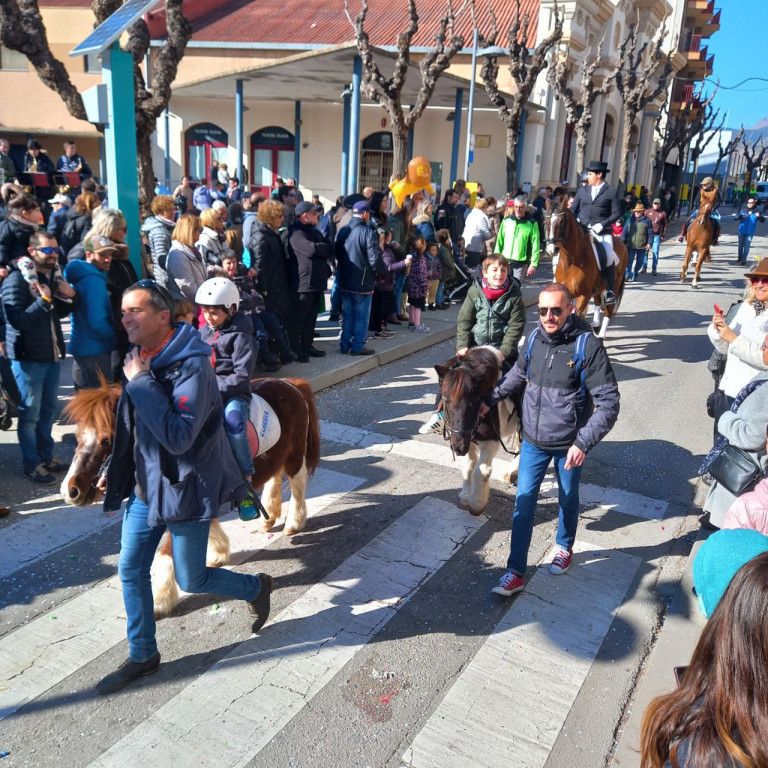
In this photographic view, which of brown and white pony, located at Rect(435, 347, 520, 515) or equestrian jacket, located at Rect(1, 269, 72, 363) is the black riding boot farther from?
equestrian jacket, located at Rect(1, 269, 72, 363)

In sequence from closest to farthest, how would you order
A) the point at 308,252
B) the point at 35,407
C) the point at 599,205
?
the point at 35,407, the point at 308,252, the point at 599,205

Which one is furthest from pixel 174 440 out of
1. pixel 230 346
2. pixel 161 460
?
pixel 230 346

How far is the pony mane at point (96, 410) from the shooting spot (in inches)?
148

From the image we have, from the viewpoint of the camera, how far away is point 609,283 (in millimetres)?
11797

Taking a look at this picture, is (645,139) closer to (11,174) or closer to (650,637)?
(11,174)

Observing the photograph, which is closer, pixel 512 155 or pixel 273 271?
pixel 273 271

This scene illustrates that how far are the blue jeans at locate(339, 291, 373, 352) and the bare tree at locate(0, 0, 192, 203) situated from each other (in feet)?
15.2

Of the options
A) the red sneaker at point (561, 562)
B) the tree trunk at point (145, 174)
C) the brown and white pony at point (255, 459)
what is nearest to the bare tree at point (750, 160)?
the tree trunk at point (145, 174)

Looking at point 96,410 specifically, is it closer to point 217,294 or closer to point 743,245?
point 217,294

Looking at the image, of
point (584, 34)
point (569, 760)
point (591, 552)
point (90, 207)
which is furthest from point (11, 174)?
point (584, 34)

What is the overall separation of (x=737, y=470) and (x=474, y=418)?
191 centimetres

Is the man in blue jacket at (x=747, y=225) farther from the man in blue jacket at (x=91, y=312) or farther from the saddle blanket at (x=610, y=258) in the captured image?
the man in blue jacket at (x=91, y=312)

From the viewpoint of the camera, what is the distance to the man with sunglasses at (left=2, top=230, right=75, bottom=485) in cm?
559

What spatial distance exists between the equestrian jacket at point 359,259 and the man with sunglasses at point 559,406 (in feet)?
16.7
